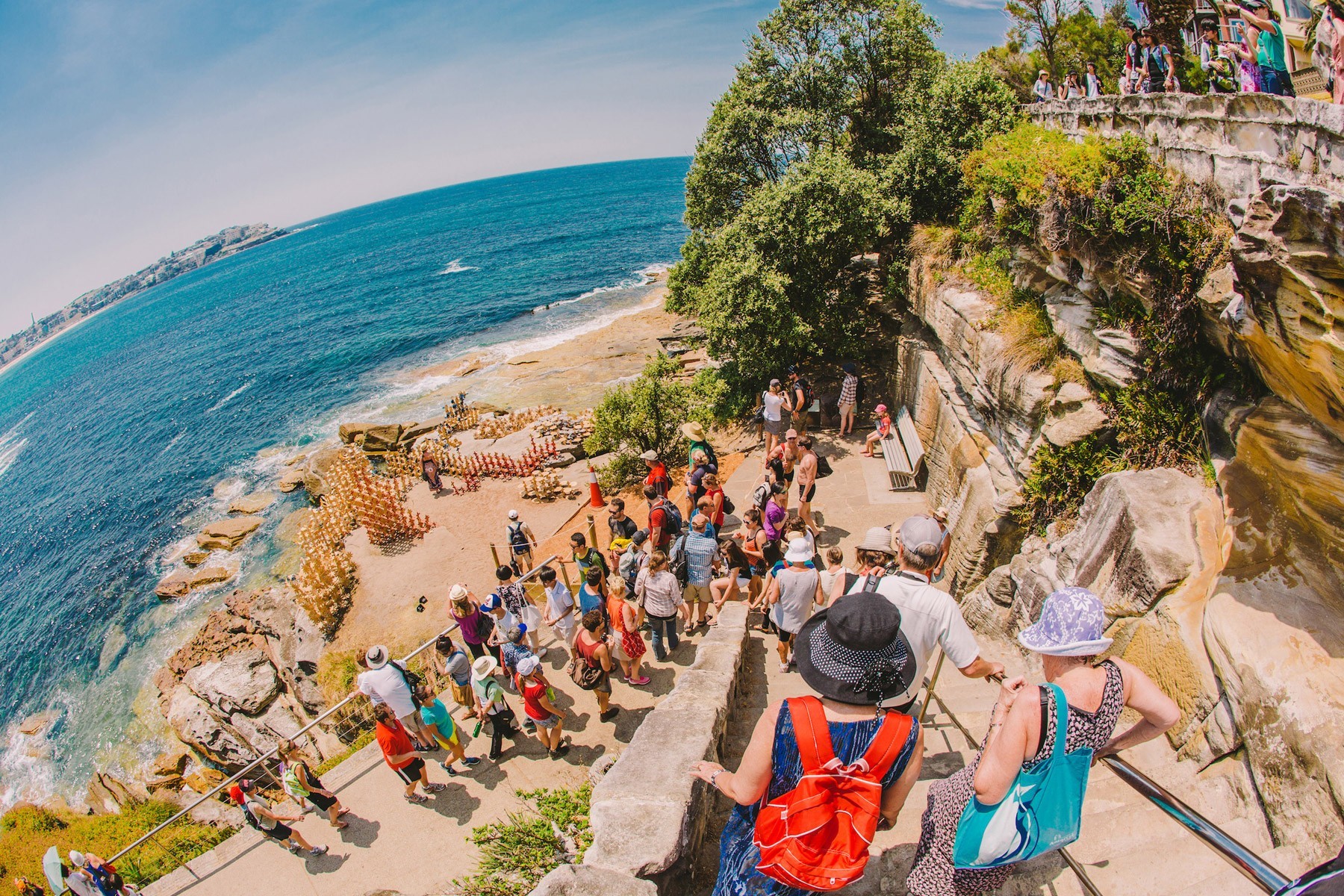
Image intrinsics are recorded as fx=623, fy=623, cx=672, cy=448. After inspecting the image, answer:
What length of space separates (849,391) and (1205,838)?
11.8m

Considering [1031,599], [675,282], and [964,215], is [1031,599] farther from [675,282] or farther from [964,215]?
[675,282]

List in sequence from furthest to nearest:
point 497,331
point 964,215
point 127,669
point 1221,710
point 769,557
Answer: point 497,331 → point 127,669 → point 964,215 → point 769,557 → point 1221,710

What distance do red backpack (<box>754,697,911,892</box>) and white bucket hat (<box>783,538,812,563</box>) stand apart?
348 cm

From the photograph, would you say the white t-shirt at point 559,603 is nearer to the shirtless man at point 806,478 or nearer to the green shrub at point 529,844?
the green shrub at point 529,844

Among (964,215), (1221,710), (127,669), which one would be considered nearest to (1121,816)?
(1221,710)

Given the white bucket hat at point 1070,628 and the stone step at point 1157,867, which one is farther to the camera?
the stone step at point 1157,867

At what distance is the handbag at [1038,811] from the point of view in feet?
8.82

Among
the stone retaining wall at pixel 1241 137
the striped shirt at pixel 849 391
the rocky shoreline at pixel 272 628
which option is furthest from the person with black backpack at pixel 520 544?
the stone retaining wall at pixel 1241 137

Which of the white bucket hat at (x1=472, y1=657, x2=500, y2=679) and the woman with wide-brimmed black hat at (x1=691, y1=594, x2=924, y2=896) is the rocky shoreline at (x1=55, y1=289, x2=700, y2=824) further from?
the woman with wide-brimmed black hat at (x1=691, y1=594, x2=924, y2=896)

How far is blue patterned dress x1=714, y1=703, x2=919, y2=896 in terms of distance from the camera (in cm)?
275

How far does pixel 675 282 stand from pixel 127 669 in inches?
805

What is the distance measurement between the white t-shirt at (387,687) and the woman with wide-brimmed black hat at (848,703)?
4.75 metres

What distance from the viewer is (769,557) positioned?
820 centimetres

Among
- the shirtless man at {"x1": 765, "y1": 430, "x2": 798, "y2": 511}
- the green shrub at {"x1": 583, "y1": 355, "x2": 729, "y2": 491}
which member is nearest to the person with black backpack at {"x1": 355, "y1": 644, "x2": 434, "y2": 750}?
the shirtless man at {"x1": 765, "y1": 430, "x2": 798, "y2": 511}
